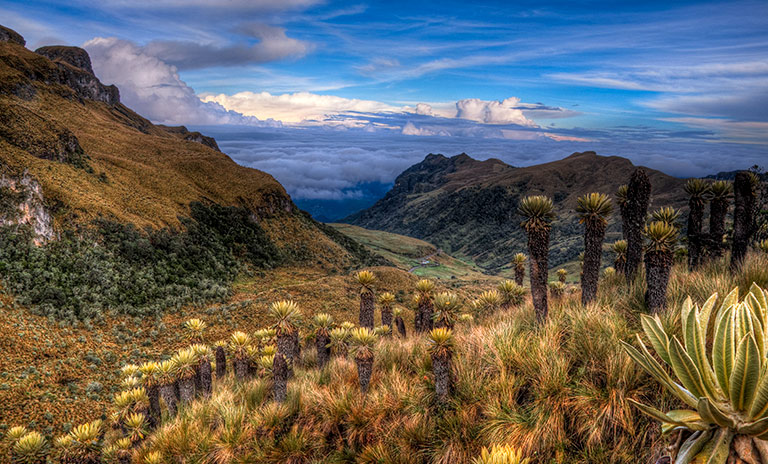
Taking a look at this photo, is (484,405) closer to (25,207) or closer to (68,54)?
(25,207)

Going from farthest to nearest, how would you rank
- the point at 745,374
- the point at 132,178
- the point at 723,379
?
the point at 132,178 < the point at 723,379 < the point at 745,374

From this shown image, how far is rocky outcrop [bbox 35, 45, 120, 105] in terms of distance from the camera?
327 ft

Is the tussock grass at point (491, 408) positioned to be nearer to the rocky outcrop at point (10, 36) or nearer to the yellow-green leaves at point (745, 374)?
the yellow-green leaves at point (745, 374)

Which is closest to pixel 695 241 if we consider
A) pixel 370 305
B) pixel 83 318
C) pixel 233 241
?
pixel 370 305

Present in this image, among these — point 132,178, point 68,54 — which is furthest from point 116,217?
point 68,54

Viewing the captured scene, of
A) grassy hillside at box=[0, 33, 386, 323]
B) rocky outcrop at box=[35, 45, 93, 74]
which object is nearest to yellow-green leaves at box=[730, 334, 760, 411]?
grassy hillside at box=[0, 33, 386, 323]

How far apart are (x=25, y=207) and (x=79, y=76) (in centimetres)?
10405

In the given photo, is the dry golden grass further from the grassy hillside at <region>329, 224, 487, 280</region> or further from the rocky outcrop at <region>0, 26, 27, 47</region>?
the grassy hillside at <region>329, 224, 487, 280</region>

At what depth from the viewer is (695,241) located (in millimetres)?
Answer: 10398

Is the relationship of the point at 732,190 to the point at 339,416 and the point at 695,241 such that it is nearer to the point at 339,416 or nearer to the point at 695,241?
the point at 695,241

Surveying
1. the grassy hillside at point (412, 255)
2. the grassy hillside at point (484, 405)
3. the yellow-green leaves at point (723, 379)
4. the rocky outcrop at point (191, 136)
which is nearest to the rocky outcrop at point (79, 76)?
the rocky outcrop at point (191, 136)

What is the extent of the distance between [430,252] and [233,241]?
112844mm

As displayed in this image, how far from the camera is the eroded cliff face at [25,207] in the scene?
32031 millimetres

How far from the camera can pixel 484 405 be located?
591cm
